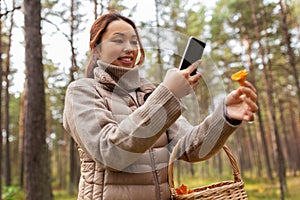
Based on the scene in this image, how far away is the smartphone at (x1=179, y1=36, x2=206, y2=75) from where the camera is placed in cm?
128

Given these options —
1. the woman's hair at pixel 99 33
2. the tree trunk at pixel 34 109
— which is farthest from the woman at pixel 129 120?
the tree trunk at pixel 34 109

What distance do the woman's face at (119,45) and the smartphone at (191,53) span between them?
1.25 feet

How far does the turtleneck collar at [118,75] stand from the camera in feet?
5.00

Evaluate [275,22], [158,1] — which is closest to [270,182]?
[275,22]

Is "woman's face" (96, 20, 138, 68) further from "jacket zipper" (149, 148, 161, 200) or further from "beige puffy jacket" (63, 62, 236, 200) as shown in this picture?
"jacket zipper" (149, 148, 161, 200)

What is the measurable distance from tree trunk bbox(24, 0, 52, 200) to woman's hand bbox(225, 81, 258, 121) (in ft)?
12.4

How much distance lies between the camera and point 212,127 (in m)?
1.44

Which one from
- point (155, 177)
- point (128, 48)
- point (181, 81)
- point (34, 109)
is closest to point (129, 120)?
point (181, 81)

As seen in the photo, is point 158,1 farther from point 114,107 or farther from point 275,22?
point 114,107

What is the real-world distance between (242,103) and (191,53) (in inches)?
10.8

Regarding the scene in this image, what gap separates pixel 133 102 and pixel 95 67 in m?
0.31

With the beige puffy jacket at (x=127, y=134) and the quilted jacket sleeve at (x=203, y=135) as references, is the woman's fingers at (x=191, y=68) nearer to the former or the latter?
the beige puffy jacket at (x=127, y=134)

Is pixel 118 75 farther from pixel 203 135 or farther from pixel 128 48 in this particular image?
pixel 203 135

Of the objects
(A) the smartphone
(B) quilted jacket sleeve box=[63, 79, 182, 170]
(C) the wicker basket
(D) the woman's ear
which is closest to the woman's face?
(D) the woman's ear
